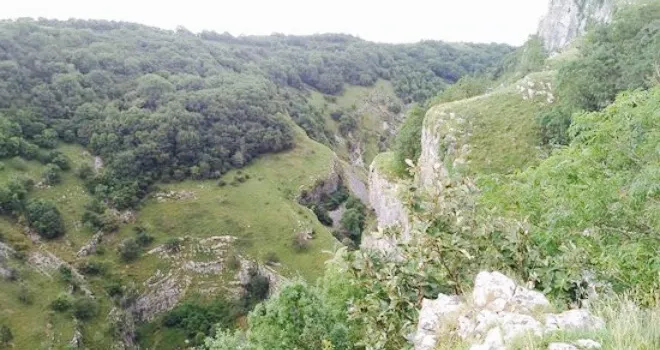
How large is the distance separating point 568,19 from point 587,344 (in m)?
121

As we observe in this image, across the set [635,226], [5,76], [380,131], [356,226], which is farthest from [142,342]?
[380,131]

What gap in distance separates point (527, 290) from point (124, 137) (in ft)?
413

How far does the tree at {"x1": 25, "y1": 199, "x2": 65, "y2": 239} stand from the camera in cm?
9028

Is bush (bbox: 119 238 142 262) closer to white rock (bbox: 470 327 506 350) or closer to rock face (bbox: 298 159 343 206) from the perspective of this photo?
rock face (bbox: 298 159 343 206)

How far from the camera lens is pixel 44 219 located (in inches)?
3578

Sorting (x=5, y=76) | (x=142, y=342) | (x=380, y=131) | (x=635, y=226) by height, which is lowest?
(x=142, y=342)

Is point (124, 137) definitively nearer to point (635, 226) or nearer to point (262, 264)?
point (262, 264)

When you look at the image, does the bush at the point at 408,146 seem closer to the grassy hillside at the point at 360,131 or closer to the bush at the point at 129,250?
the bush at the point at 129,250

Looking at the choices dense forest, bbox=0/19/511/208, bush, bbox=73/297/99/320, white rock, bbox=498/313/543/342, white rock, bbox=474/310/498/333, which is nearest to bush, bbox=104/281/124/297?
bush, bbox=73/297/99/320

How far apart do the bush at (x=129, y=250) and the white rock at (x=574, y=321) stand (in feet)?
314

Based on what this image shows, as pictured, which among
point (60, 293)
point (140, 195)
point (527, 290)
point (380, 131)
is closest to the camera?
point (527, 290)

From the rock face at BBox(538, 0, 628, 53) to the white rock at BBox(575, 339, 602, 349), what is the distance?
9581 cm

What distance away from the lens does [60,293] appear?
3049 inches

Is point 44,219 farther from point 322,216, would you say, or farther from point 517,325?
point 517,325
